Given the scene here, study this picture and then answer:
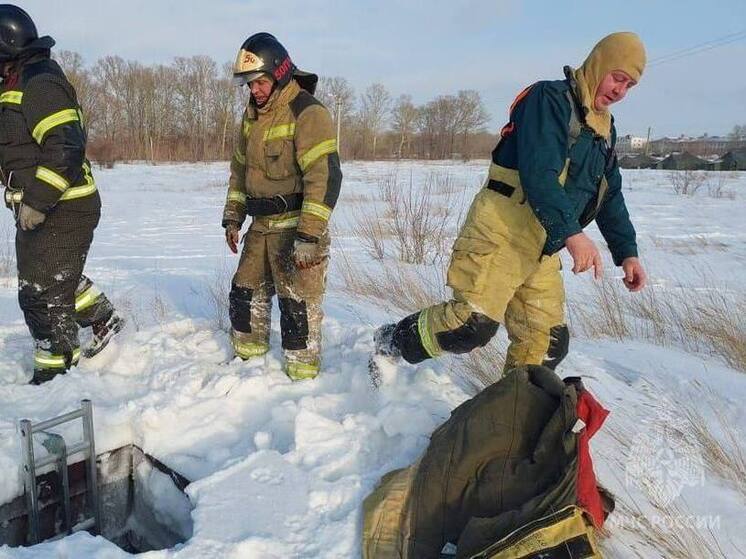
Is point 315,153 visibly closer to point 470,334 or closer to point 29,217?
point 470,334

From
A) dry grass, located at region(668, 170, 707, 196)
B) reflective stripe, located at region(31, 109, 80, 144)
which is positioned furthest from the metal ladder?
dry grass, located at region(668, 170, 707, 196)

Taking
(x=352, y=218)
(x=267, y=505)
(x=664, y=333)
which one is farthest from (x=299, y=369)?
(x=352, y=218)

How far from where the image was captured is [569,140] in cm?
234

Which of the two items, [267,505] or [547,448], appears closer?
[547,448]

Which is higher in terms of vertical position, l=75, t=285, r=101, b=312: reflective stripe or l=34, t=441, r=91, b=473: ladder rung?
l=75, t=285, r=101, b=312: reflective stripe

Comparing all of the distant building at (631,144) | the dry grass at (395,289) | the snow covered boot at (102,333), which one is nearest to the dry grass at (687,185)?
the dry grass at (395,289)

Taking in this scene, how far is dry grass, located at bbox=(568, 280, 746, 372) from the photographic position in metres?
3.97

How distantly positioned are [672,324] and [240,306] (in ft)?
11.2

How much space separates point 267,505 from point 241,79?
1.93 metres

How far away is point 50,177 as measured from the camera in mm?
2844

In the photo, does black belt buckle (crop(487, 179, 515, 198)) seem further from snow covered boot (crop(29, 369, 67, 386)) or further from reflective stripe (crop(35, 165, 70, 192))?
snow covered boot (crop(29, 369, 67, 386))

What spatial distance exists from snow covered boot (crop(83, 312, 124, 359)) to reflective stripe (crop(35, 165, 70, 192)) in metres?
0.98

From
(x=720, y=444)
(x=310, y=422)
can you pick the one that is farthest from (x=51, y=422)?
(x=720, y=444)

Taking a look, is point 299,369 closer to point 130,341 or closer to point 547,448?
point 130,341
